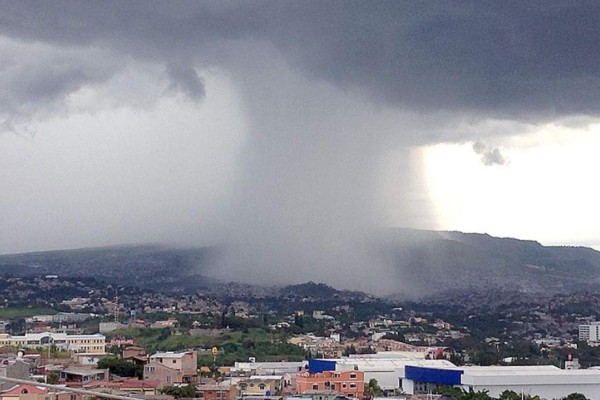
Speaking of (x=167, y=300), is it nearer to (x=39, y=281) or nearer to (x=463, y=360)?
(x=39, y=281)

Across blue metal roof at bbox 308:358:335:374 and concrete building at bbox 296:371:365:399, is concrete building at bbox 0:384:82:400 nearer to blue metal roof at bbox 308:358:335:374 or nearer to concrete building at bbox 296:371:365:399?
concrete building at bbox 296:371:365:399

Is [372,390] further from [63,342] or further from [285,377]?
[63,342]

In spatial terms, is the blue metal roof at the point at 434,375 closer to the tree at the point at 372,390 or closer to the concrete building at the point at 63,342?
the tree at the point at 372,390

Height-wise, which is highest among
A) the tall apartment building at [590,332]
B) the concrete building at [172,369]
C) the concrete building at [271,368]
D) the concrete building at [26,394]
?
the concrete building at [26,394]

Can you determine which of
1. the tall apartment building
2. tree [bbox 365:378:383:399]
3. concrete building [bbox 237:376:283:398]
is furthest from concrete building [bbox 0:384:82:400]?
the tall apartment building

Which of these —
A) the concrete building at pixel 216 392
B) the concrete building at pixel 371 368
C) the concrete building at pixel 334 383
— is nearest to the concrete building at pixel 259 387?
the concrete building at pixel 334 383

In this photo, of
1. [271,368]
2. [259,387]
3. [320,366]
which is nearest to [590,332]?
[271,368]
